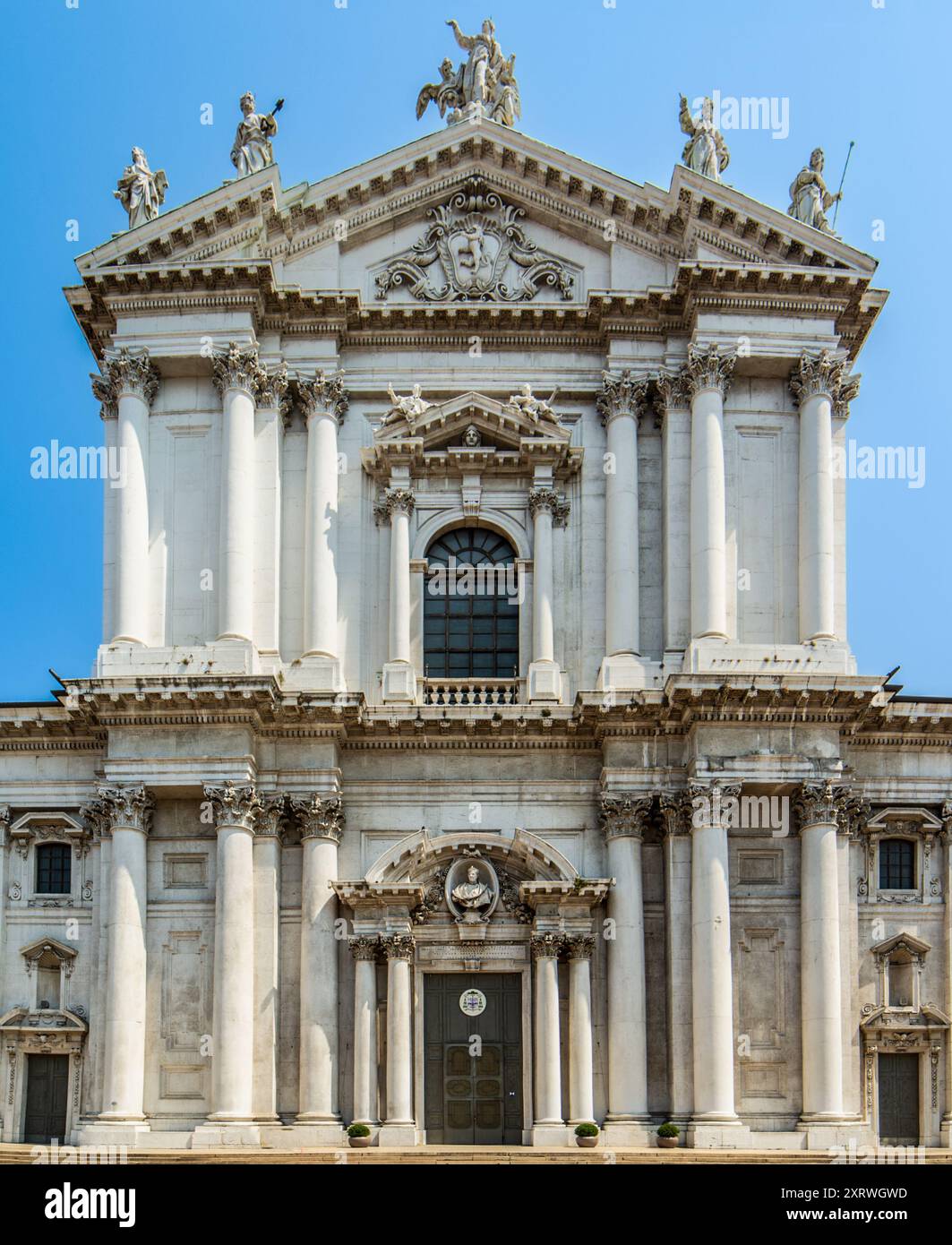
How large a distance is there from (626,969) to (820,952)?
12.0 feet

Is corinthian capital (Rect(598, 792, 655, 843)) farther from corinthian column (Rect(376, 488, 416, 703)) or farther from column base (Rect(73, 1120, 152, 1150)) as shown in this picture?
column base (Rect(73, 1120, 152, 1150))

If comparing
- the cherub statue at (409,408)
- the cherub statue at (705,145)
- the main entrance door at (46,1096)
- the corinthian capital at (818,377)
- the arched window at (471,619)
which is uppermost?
the cherub statue at (705,145)

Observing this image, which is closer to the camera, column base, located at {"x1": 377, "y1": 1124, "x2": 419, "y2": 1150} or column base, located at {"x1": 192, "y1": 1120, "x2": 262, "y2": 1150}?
column base, located at {"x1": 192, "y1": 1120, "x2": 262, "y2": 1150}

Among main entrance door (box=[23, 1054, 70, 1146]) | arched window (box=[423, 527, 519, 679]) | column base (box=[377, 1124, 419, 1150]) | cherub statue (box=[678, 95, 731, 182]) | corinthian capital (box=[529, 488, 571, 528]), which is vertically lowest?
column base (box=[377, 1124, 419, 1150])

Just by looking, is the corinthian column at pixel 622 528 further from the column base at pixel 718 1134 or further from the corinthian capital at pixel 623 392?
the column base at pixel 718 1134

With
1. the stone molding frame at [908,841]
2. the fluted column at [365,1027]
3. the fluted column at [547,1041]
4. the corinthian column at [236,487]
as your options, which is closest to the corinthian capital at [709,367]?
the corinthian column at [236,487]

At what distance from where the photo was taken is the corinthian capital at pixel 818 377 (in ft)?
128

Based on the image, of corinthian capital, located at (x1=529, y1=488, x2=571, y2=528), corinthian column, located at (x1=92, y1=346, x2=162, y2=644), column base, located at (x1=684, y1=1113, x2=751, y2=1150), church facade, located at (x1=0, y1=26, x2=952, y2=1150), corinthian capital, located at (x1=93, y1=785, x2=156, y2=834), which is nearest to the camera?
column base, located at (x1=684, y1=1113, x2=751, y2=1150)

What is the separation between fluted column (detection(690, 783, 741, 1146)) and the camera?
116 ft

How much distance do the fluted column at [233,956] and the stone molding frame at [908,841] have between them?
12059 millimetres

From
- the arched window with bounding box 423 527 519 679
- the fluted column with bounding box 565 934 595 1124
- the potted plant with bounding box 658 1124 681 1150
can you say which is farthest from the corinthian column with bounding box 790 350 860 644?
the potted plant with bounding box 658 1124 681 1150

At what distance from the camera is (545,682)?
38.4 m

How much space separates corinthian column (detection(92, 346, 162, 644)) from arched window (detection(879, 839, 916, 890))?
50.5ft
